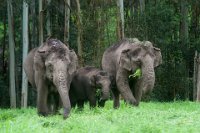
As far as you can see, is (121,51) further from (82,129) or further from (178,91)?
(178,91)

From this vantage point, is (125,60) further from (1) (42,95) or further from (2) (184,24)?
(2) (184,24)

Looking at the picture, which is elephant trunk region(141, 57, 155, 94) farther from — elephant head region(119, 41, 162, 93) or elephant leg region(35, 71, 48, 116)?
elephant leg region(35, 71, 48, 116)

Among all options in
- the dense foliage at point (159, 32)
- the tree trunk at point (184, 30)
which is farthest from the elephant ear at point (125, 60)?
the tree trunk at point (184, 30)

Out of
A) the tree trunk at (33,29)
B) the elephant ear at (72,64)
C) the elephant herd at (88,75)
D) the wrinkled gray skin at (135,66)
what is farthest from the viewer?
the tree trunk at (33,29)

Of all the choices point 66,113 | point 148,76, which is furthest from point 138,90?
point 66,113

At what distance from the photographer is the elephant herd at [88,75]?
11758mm

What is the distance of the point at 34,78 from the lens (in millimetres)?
13320

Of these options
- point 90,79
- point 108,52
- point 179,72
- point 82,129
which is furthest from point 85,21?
point 82,129

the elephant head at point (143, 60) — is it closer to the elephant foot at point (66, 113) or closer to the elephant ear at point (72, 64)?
the elephant ear at point (72, 64)

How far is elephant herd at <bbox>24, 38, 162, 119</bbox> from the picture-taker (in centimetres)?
1176

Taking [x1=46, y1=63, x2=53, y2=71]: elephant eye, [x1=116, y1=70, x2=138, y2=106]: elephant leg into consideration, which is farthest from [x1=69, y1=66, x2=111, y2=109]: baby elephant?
[x1=46, y1=63, x2=53, y2=71]: elephant eye

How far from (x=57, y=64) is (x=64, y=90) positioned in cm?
80

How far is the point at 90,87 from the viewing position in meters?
13.6

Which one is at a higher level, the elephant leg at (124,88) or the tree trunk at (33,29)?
the tree trunk at (33,29)
